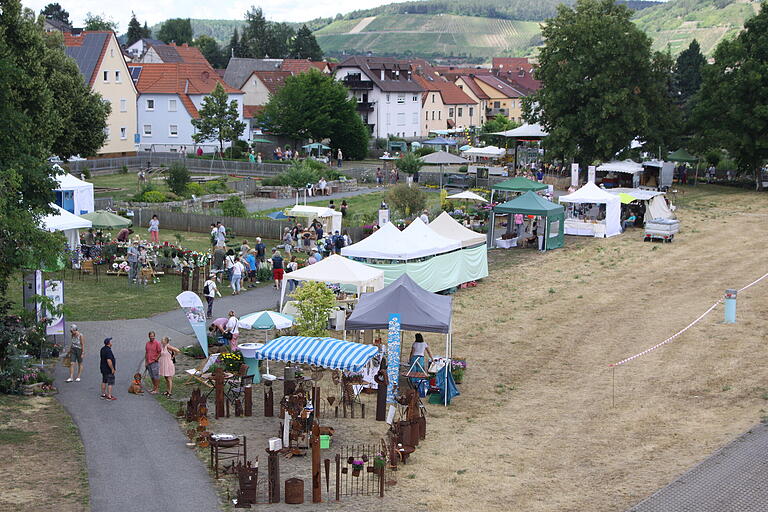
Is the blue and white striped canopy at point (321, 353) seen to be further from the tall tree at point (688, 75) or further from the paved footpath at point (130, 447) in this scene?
the tall tree at point (688, 75)

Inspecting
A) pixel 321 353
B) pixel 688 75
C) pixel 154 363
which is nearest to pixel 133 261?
pixel 154 363

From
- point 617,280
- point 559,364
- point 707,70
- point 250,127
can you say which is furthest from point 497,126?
point 559,364

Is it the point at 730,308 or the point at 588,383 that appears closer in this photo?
the point at 588,383

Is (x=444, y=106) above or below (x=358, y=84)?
below

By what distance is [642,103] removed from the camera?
51875 millimetres

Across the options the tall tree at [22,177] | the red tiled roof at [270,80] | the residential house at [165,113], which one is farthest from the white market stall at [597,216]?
the red tiled roof at [270,80]

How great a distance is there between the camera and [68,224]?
30.2 metres

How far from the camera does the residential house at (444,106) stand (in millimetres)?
97125

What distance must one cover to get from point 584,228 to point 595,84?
12.8 m

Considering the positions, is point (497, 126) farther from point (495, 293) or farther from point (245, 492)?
point (245, 492)

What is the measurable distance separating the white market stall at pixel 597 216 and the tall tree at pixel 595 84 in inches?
415

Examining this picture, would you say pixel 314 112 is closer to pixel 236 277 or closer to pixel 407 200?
pixel 407 200

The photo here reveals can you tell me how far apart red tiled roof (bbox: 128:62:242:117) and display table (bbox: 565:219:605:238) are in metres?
40.0

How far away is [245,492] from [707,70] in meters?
45.7
